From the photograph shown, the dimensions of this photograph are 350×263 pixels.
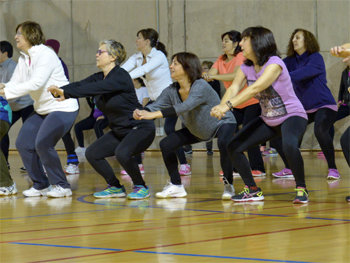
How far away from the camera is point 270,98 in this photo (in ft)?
14.0

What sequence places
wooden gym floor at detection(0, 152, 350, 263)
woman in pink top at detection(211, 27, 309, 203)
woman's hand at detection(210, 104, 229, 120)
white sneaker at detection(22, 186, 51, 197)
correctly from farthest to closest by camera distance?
white sneaker at detection(22, 186, 51, 197)
woman in pink top at detection(211, 27, 309, 203)
woman's hand at detection(210, 104, 229, 120)
wooden gym floor at detection(0, 152, 350, 263)

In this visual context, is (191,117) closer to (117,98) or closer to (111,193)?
(117,98)

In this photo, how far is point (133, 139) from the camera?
15.8 feet

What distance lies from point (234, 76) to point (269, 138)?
1.96 meters

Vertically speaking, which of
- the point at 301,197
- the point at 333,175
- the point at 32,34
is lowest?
the point at 333,175

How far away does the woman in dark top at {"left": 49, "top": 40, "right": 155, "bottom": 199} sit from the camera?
4758 mm

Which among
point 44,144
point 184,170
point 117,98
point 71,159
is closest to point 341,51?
point 117,98

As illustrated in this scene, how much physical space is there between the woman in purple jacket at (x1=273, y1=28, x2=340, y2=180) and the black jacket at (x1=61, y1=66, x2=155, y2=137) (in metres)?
1.72

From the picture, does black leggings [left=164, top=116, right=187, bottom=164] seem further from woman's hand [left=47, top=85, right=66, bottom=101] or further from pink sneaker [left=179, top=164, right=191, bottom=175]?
woman's hand [left=47, top=85, right=66, bottom=101]

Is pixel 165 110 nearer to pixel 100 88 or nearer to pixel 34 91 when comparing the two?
pixel 100 88

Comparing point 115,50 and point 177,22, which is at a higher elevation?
point 177,22

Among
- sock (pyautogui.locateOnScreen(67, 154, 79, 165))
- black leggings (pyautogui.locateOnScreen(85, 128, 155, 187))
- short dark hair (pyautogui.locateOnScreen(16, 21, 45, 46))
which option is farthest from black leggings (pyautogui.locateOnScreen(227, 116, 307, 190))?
sock (pyautogui.locateOnScreen(67, 154, 79, 165))

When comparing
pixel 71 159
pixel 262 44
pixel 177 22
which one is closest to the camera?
pixel 262 44

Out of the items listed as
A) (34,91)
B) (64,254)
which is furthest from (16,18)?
(64,254)
